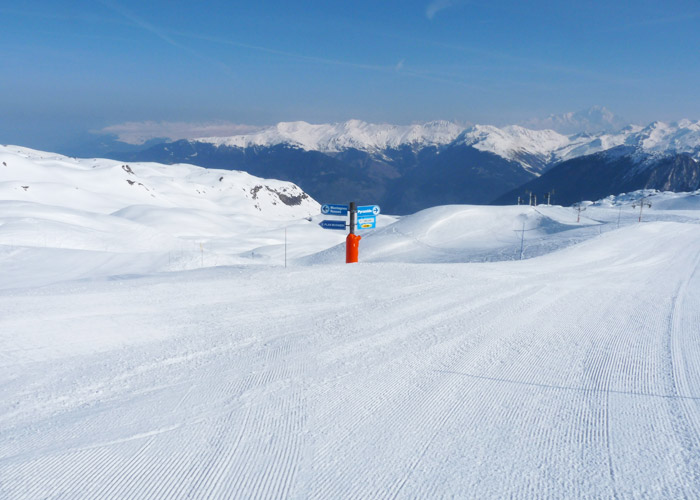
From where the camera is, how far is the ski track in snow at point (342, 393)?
4.12m

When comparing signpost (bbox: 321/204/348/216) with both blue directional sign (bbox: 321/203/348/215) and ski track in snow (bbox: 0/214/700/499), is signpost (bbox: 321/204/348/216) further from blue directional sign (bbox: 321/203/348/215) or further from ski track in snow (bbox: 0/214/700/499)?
ski track in snow (bbox: 0/214/700/499)

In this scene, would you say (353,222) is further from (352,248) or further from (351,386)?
(351,386)

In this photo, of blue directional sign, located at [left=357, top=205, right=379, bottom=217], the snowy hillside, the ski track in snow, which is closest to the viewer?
the ski track in snow

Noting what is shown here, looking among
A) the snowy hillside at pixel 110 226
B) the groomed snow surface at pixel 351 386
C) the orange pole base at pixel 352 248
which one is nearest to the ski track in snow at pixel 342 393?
the groomed snow surface at pixel 351 386

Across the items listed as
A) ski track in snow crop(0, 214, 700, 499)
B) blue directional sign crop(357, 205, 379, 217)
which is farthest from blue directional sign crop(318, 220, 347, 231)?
ski track in snow crop(0, 214, 700, 499)

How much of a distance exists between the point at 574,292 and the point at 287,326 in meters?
7.39

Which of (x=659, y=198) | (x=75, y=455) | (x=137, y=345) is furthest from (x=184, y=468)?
(x=659, y=198)

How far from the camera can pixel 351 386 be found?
5.91m

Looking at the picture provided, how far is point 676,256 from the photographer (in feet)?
64.6

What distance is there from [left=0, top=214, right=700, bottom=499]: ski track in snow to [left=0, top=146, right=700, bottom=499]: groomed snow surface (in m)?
0.03

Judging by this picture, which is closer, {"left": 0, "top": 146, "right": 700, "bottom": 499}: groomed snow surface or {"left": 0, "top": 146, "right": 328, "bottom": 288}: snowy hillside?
{"left": 0, "top": 146, "right": 700, "bottom": 499}: groomed snow surface

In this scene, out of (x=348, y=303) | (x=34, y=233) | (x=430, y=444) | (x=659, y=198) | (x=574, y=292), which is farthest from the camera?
(x=659, y=198)

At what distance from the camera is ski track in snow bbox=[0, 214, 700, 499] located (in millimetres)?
4125

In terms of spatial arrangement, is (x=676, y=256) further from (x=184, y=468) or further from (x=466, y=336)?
(x=184, y=468)
